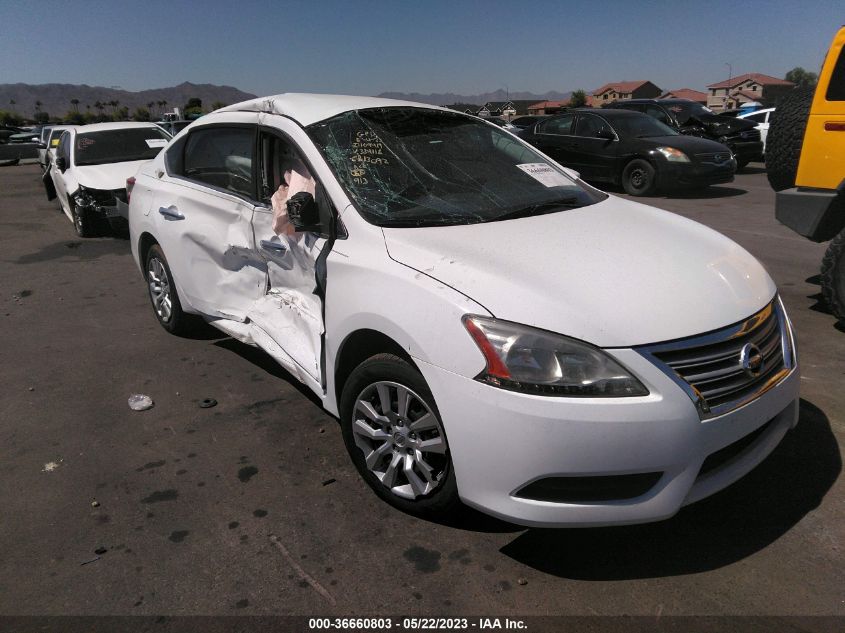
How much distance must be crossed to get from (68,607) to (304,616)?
88 cm

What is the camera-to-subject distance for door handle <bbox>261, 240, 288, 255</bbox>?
3373 millimetres

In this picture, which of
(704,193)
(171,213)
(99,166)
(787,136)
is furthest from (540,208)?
(704,193)

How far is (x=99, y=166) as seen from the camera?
31.3ft

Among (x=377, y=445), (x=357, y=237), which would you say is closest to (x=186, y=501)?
(x=377, y=445)

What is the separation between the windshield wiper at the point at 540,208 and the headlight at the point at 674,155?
344 inches

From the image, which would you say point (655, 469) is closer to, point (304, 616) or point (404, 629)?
point (404, 629)

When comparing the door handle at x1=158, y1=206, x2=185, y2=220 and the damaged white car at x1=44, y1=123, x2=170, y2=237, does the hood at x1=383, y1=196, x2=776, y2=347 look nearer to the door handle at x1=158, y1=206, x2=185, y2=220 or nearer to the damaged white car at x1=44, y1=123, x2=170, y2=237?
the door handle at x1=158, y1=206, x2=185, y2=220

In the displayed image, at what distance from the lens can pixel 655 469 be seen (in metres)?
2.13

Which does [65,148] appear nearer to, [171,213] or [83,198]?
[83,198]

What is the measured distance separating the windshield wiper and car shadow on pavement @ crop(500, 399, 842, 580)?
142 centimetres

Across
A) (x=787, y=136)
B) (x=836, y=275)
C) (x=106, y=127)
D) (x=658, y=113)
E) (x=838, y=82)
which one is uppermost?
(x=658, y=113)

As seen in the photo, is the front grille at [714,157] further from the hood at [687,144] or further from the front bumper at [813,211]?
the front bumper at [813,211]

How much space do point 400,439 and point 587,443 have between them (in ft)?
2.74

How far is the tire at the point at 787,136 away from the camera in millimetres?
4727
